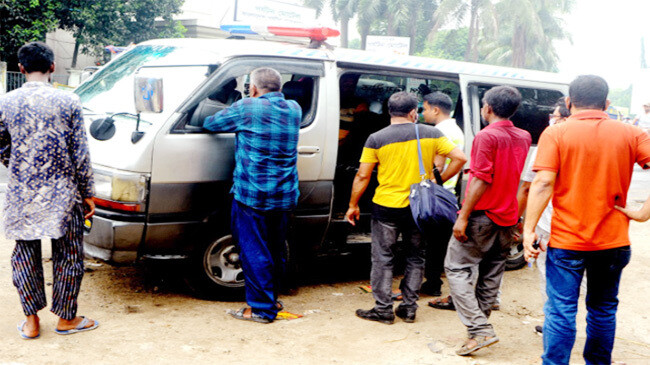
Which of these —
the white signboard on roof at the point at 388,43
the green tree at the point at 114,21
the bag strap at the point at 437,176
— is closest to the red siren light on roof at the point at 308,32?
the bag strap at the point at 437,176

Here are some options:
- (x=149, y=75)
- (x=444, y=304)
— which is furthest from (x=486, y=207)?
(x=149, y=75)

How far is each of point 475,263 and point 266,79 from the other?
192 centimetres

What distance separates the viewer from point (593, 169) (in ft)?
10.7

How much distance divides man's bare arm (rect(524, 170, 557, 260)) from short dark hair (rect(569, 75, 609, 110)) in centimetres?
42

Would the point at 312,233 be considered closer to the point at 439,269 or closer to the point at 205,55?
the point at 439,269

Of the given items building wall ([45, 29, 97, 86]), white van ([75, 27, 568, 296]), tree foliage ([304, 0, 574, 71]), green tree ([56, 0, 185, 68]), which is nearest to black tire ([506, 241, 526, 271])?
white van ([75, 27, 568, 296])

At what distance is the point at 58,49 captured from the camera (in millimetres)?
24391

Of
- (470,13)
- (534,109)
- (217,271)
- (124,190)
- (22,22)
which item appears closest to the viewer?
(124,190)

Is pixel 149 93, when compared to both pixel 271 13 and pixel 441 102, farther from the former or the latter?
pixel 271 13

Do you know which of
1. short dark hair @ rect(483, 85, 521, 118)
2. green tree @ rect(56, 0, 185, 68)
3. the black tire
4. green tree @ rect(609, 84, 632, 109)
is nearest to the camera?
short dark hair @ rect(483, 85, 521, 118)

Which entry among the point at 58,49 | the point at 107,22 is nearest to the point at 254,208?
the point at 107,22

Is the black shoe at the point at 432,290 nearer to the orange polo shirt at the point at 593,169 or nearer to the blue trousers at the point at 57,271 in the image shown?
the orange polo shirt at the point at 593,169

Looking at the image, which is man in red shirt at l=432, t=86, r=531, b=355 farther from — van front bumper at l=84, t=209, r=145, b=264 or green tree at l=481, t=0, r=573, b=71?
green tree at l=481, t=0, r=573, b=71

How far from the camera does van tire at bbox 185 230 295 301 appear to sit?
4676mm
